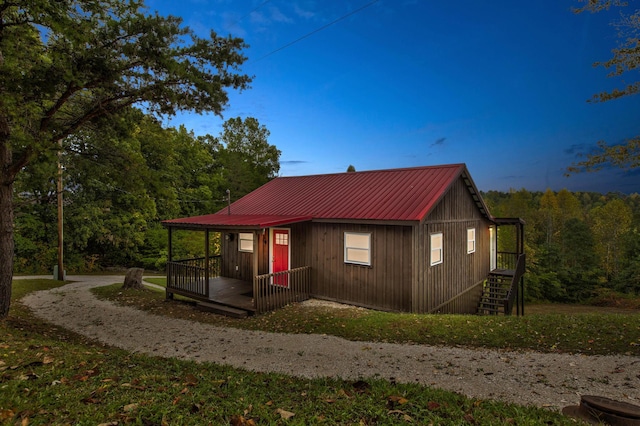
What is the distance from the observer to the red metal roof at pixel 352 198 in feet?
35.6

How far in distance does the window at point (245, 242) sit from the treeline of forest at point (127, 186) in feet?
11.2

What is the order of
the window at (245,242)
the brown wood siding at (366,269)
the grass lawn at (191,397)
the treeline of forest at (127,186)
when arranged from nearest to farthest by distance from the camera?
the grass lawn at (191,397) → the treeline of forest at (127,186) → the brown wood siding at (366,269) → the window at (245,242)

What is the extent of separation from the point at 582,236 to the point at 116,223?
150 ft

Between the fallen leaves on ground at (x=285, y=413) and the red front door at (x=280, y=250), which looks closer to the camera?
the fallen leaves on ground at (x=285, y=413)

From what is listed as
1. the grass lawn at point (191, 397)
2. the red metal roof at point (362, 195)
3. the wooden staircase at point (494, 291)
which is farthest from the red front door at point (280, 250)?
the wooden staircase at point (494, 291)

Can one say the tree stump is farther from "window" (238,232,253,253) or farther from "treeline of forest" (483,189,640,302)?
"treeline of forest" (483,189,640,302)

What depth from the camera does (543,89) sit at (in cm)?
1912

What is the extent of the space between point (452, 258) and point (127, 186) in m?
12.0

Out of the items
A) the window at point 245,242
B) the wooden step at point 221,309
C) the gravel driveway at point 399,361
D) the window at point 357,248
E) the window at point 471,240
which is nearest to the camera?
the gravel driveway at point 399,361

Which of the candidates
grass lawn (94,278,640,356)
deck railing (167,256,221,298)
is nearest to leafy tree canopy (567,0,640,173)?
grass lawn (94,278,640,356)

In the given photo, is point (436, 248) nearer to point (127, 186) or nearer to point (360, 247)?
point (360, 247)

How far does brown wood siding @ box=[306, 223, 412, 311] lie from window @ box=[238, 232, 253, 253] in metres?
3.12

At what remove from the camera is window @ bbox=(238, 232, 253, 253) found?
14.1 m

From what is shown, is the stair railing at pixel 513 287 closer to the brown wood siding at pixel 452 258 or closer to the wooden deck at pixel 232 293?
the brown wood siding at pixel 452 258
